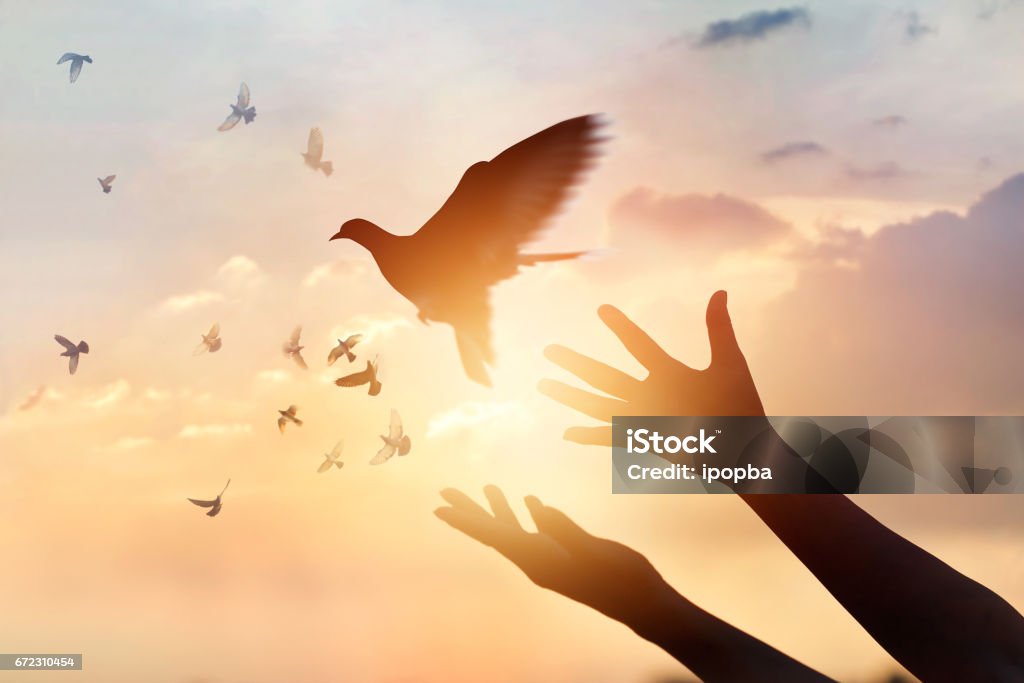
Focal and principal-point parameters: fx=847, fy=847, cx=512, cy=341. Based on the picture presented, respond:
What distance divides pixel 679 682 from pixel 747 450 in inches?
→ 37.7

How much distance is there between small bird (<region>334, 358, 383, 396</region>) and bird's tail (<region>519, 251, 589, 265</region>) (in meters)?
0.56

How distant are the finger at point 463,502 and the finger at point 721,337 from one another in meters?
0.53

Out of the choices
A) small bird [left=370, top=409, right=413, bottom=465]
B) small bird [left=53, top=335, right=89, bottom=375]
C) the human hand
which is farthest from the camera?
small bird [left=53, top=335, right=89, bottom=375]

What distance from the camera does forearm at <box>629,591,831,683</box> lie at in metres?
1.57

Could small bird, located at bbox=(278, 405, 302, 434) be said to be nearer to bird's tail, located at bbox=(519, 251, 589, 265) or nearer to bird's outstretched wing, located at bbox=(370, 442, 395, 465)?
bird's outstretched wing, located at bbox=(370, 442, 395, 465)

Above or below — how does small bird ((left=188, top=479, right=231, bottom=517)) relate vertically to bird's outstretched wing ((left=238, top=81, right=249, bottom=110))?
below

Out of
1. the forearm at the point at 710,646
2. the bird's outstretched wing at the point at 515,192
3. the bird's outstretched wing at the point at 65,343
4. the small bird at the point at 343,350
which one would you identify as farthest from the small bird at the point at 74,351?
the forearm at the point at 710,646

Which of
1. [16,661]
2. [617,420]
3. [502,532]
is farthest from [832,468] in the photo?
[16,661]

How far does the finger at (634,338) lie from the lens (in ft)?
5.24

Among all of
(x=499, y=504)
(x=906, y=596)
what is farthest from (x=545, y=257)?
(x=906, y=596)

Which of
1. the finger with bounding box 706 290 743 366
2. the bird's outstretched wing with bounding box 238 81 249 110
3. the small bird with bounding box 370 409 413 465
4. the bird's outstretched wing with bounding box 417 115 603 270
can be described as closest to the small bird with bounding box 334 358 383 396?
the small bird with bounding box 370 409 413 465

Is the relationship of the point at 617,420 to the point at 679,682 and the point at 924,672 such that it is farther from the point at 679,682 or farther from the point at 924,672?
the point at 679,682

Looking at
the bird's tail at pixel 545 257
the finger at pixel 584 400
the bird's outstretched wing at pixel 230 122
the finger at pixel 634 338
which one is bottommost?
the finger at pixel 584 400

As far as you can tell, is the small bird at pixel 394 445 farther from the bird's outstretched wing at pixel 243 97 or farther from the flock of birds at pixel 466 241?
the bird's outstretched wing at pixel 243 97
